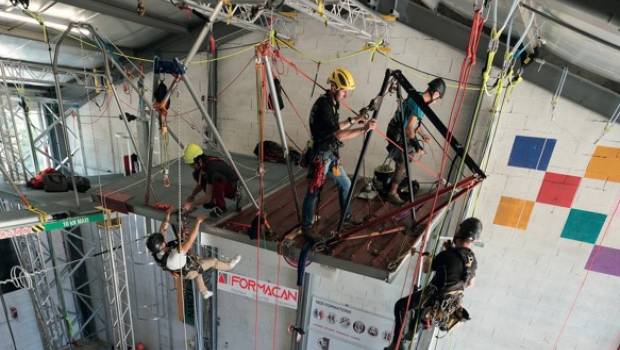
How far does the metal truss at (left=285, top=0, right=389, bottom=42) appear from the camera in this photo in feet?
10.0

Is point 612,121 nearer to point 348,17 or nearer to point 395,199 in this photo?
point 395,199

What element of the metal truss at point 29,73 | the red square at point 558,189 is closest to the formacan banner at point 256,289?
the red square at point 558,189

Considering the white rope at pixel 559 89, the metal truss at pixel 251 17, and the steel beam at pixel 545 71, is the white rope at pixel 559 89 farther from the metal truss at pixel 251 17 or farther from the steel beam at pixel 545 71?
the metal truss at pixel 251 17

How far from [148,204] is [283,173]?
208 cm

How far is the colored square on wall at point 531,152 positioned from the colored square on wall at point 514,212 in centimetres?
50

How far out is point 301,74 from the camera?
207 inches

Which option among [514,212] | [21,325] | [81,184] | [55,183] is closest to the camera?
[514,212]

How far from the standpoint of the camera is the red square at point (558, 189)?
3.95m

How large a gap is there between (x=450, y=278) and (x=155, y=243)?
290 cm

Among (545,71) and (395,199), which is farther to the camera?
(395,199)

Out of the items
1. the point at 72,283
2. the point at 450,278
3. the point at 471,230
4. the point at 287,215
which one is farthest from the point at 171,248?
the point at 72,283

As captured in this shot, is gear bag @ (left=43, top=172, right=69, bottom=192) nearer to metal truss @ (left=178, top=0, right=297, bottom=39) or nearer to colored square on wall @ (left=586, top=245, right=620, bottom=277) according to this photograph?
metal truss @ (left=178, top=0, right=297, bottom=39)

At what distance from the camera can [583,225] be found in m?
4.00

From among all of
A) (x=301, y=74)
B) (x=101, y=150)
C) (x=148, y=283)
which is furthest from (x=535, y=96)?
(x=101, y=150)
